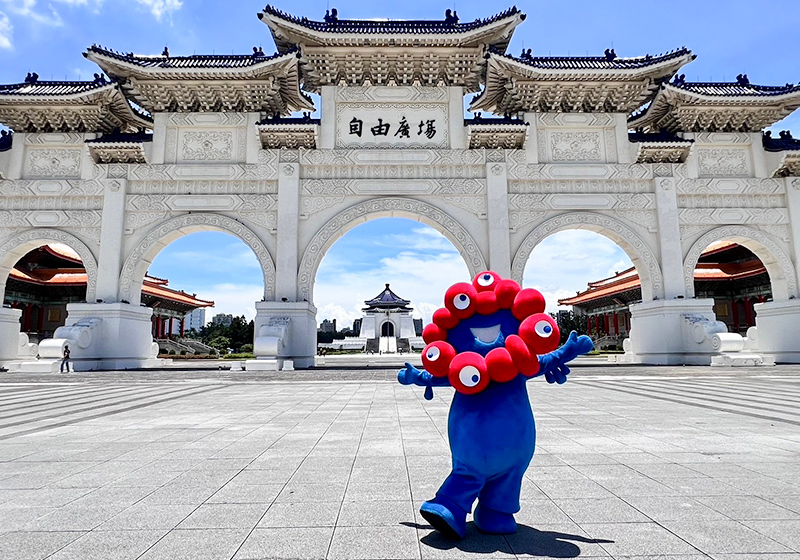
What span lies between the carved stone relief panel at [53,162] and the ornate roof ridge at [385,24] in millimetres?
7535

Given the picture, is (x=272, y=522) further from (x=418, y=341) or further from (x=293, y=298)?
(x=418, y=341)

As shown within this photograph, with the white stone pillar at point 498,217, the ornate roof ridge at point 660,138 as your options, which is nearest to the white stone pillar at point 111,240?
the white stone pillar at point 498,217

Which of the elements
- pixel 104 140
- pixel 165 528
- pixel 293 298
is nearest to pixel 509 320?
pixel 165 528

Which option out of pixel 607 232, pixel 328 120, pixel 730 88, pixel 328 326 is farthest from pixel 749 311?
pixel 328 326

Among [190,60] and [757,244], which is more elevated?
[190,60]

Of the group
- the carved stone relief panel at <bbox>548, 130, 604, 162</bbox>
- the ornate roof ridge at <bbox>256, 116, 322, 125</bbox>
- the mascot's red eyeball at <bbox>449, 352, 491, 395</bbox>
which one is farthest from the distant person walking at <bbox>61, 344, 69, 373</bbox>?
the carved stone relief panel at <bbox>548, 130, 604, 162</bbox>

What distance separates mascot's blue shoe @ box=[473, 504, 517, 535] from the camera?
2.10 meters

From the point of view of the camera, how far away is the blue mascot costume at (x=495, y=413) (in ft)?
6.77

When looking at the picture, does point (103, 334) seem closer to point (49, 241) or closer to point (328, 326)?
point (49, 241)

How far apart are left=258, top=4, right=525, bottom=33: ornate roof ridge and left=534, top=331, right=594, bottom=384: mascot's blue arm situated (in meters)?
14.8

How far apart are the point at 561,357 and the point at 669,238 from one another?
15.1m

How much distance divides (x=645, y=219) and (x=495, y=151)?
518cm

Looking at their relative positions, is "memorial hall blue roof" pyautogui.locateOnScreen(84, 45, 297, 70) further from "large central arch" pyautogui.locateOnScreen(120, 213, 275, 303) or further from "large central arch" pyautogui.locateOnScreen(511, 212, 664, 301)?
"large central arch" pyautogui.locateOnScreen(511, 212, 664, 301)

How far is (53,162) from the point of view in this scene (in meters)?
15.7
